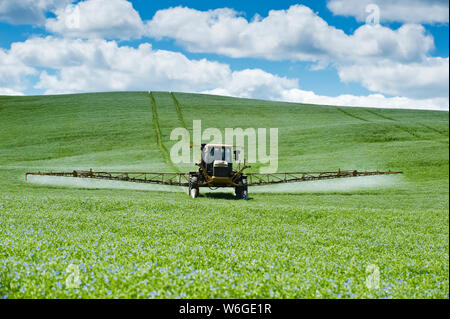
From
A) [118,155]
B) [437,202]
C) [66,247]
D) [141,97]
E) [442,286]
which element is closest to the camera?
[442,286]

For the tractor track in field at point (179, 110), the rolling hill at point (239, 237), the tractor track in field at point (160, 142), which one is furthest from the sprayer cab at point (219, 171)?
the tractor track in field at point (179, 110)

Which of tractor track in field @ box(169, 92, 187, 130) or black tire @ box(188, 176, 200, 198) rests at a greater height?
tractor track in field @ box(169, 92, 187, 130)

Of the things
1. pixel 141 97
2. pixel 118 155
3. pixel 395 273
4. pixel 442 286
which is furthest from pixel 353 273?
pixel 141 97

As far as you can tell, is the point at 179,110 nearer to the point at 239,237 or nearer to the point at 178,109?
the point at 178,109

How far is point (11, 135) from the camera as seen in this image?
214 feet

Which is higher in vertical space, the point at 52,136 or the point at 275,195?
the point at 52,136

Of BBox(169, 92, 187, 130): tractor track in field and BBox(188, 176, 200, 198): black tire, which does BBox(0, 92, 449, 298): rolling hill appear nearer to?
BBox(188, 176, 200, 198): black tire

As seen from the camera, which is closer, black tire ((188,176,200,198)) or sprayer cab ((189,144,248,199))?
sprayer cab ((189,144,248,199))

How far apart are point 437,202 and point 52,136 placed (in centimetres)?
5989

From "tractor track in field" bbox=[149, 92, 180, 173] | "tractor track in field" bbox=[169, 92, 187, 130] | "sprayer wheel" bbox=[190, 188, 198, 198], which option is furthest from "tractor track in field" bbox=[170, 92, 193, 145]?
"sprayer wheel" bbox=[190, 188, 198, 198]

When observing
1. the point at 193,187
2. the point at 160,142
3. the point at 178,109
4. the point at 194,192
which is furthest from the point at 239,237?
the point at 178,109

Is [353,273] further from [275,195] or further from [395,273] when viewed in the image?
[275,195]

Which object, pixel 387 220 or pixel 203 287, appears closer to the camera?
pixel 203 287
